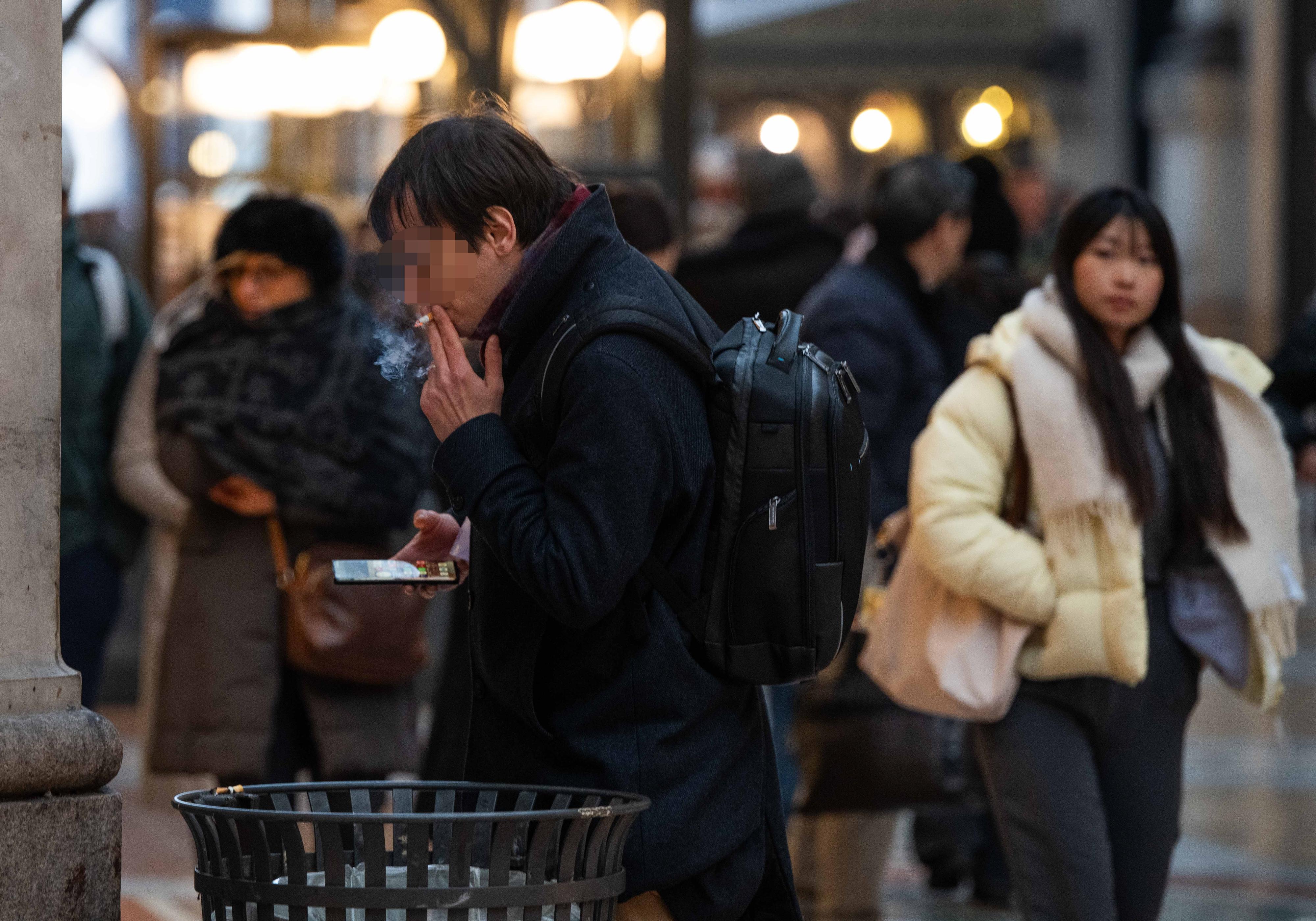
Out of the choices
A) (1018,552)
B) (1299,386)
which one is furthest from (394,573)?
(1299,386)

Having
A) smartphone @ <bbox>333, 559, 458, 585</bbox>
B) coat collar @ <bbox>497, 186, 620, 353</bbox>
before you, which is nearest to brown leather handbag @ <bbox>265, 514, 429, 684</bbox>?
smartphone @ <bbox>333, 559, 458, 585</bbox>

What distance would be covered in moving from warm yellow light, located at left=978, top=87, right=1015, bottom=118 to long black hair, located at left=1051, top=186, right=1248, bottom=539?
2878 centimetres

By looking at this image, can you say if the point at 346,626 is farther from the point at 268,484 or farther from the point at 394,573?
the point at 394,573

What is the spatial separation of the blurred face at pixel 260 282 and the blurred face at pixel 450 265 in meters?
2.64

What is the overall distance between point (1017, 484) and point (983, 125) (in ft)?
61.1

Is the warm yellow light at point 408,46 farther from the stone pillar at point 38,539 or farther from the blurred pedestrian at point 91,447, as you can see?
the stone pillar at point 38,539

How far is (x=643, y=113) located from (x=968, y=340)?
335 centimetres

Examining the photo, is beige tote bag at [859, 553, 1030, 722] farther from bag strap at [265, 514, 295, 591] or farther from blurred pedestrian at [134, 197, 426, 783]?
bag strap at [265, 514, 295, 591]

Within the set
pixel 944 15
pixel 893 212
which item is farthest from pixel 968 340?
pixel 944 15

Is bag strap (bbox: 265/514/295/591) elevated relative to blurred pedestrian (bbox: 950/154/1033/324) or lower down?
lower down

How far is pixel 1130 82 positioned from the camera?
2819 centimetres

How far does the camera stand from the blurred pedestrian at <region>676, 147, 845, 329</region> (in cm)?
595

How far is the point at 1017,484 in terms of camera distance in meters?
4.38

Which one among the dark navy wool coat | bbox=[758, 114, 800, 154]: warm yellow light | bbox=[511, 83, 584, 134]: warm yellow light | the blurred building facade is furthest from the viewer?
the blurred building facade
